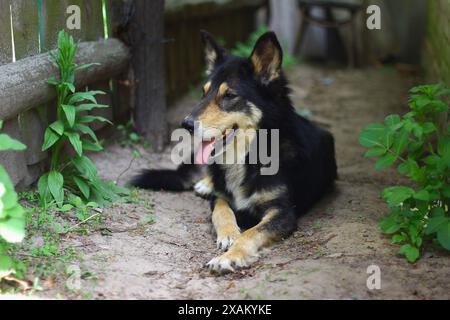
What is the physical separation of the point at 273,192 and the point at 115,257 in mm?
1423

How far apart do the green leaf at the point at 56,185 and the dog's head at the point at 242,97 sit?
1.03 m

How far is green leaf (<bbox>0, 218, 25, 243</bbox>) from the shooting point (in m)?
3.22

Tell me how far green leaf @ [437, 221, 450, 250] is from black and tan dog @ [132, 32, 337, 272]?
3.86ft

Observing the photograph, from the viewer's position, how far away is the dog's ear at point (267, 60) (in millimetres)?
4746

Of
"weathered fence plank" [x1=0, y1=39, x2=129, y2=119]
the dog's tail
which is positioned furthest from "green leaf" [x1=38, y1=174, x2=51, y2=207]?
the dog's tail

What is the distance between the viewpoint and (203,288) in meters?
3.80

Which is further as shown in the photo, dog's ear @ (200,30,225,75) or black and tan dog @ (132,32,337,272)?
dog's ear @ (200,30,225,75)

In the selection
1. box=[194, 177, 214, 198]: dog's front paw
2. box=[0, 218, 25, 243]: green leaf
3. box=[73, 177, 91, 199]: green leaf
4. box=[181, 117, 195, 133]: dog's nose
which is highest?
box=[181, 117, 195, 133]: dog's nose

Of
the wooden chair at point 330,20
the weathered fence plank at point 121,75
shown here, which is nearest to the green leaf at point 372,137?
the weathered fence plank at point 121,75

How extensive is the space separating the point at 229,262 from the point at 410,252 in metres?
1.17

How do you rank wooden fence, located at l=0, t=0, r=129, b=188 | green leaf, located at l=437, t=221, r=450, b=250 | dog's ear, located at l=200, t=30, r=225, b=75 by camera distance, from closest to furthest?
green leaf, located at l=437, t=221, r=450, b=250
wooden fence, located at l=0, t=0, r=129, b=188
dog's ear, located at l=200, t=30, r=225, b=75

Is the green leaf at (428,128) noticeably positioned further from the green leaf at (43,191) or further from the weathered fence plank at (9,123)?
the weathered fence plank at (9,123)

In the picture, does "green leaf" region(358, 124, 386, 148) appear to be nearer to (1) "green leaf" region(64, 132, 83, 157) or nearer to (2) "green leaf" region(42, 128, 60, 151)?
(1) "green leaf" region(64, 132, 83, 157)
